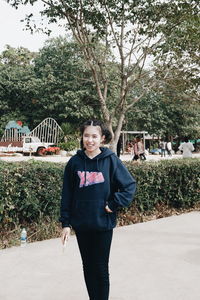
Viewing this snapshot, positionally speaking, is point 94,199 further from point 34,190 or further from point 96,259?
point 34,190

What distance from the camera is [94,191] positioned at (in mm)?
2787

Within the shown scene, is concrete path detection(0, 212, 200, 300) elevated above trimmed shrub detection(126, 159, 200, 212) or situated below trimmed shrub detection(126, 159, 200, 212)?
below

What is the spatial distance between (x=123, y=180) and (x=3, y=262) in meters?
2.37

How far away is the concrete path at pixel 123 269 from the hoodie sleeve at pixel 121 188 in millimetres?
1156

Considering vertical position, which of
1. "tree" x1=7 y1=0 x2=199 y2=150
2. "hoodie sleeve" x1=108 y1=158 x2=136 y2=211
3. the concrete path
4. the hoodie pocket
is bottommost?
the concrete path

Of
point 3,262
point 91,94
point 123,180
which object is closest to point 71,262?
point 3,262

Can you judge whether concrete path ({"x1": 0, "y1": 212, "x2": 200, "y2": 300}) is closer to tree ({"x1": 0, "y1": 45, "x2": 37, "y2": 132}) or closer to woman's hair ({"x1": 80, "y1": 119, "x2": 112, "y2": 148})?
woman's hair ({"x1": 80, "y1": 119, "x2": 112, "y2": 148})

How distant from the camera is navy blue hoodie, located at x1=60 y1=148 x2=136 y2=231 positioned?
278 centimetres

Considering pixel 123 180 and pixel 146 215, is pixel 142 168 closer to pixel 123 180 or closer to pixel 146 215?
pixel 146 215

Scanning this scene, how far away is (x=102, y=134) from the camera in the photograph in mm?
2951

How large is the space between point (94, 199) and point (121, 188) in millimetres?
234

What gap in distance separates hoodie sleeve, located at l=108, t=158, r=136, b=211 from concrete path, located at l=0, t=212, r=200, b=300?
1.16m

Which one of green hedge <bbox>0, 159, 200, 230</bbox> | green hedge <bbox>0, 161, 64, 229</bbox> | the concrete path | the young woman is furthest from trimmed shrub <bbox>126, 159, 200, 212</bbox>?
the young woman

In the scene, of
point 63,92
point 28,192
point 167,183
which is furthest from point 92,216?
point 63,92
